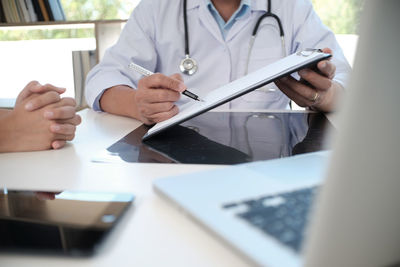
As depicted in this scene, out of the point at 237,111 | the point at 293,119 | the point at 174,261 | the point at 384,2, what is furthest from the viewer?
the point at 237,111

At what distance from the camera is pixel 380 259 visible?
0.27 m

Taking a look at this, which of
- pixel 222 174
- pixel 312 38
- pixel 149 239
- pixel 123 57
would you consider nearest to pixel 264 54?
pixel 312 38

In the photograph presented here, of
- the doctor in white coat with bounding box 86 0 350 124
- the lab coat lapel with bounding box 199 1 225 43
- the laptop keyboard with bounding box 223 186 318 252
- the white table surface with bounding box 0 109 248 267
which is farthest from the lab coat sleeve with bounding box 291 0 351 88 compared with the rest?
the laptop keyboard with bounding box 223 186 318 252

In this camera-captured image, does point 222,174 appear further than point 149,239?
Yes

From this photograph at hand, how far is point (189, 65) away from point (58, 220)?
923mm

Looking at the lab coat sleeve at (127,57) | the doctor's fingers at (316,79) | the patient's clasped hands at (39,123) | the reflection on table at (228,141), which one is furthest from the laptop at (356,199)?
the lab coat sleeve at (127,57)

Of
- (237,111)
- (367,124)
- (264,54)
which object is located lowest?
(237,111)

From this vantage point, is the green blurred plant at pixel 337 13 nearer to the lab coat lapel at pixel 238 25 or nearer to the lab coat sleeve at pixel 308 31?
the lab coat sleeve at pixel 308 31

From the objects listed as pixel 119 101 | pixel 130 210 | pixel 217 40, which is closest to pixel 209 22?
pixel 217 40

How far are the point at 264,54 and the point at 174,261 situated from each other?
101 cm

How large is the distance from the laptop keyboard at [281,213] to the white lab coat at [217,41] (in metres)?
0.86

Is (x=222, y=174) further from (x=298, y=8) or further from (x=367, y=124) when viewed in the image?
(x=298, y=8)

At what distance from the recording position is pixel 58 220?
1.18 ft

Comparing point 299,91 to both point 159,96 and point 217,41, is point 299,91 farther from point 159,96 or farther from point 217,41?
point 217,41
